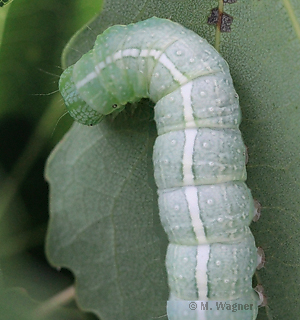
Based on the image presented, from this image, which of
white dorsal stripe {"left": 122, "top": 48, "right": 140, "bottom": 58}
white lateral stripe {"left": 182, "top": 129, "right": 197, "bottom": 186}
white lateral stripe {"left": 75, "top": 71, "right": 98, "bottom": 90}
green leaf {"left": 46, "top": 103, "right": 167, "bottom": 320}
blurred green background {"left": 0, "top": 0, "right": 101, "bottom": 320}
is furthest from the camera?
blurred green background {"left": 0, "top": 0, "right": 101, "bottom": 320}

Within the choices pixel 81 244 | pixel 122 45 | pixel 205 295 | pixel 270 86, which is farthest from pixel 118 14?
pixel 205 295

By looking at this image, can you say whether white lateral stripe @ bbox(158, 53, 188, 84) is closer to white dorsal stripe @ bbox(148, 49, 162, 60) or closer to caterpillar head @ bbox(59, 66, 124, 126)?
white dorsal stripe @ bbox(148, 49, 162, 60)

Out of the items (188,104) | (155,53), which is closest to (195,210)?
(188,104)

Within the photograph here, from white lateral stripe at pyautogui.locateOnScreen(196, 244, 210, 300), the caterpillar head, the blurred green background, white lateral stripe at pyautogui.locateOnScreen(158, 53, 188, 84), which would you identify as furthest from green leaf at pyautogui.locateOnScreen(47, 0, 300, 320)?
white lateral stripe at pyautogui.locateOnScreen(196, 244, 210, 300)

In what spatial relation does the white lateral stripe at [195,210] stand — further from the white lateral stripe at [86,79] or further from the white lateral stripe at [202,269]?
the white lateral stripe at [86,79]

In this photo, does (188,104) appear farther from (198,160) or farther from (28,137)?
(28,137)

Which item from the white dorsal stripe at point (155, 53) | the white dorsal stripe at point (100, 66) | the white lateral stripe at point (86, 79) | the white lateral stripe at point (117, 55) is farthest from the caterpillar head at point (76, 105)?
the white dorsal stripe at point (155, 53)

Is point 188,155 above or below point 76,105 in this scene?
below
